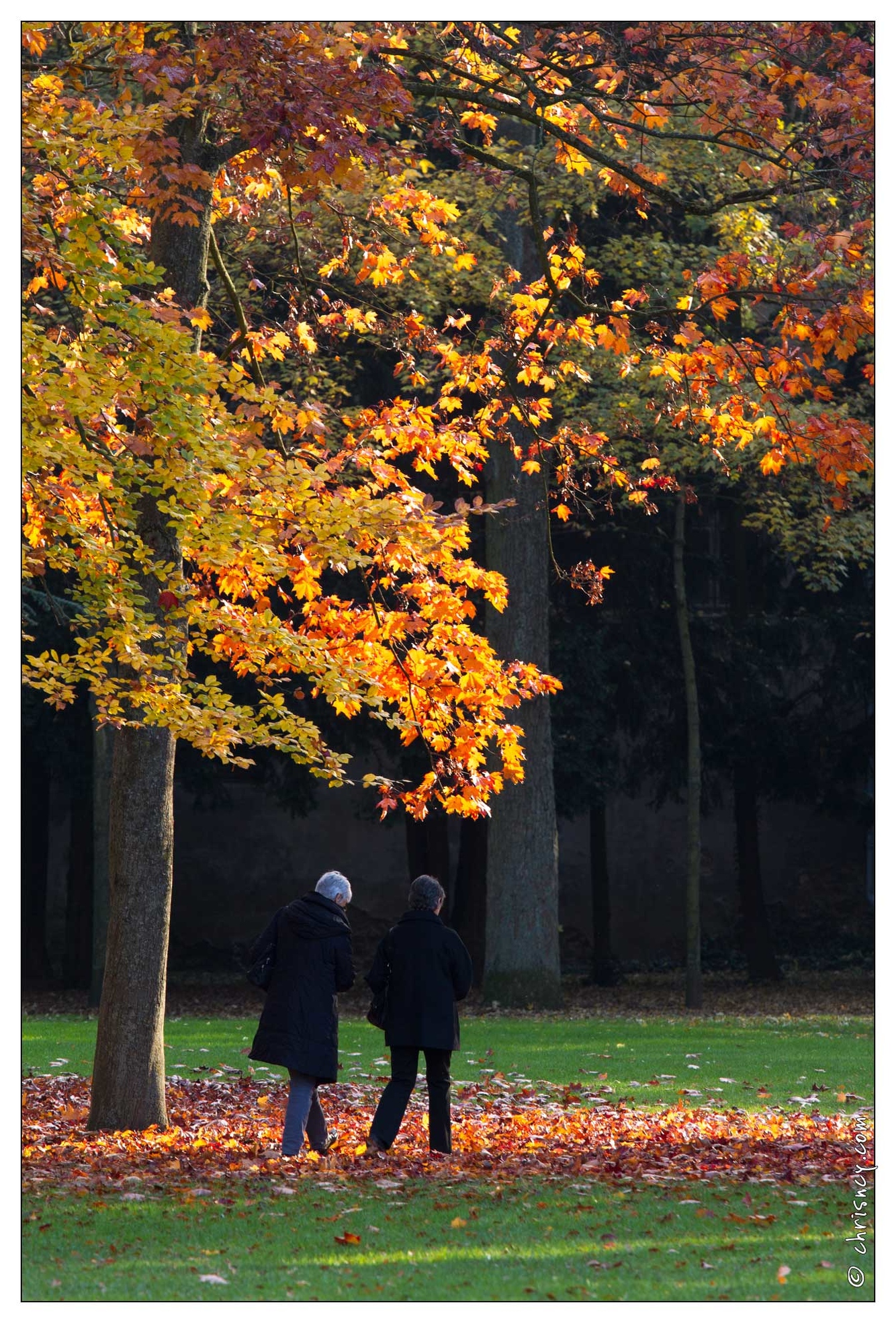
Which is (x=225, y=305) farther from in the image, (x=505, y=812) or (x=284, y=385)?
(x=505, y=812)

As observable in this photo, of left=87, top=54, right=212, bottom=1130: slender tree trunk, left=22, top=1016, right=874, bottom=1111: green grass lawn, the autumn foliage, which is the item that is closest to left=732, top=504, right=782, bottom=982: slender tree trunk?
left=22, top=1016, right=874, bottom=1111: green grass lawn

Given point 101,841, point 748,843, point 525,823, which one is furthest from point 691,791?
point 101,841

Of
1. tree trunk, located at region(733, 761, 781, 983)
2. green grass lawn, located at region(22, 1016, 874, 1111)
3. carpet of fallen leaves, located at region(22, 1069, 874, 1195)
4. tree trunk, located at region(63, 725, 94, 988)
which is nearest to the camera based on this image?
carpet of fallen leaves, located at region(22, 1069, 874, 1195)

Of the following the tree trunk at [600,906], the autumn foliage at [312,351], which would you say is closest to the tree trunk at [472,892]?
the tree trunk at [600,906]

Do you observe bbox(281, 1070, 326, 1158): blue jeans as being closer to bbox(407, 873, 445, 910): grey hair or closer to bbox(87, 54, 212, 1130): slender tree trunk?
bbox(407, 873, 445, 910): grey hair

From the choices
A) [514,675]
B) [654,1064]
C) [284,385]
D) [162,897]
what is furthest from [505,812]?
[162,897]

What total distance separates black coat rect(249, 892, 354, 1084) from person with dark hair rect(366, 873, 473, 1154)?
0.91 feet

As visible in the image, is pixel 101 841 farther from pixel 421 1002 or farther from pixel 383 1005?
pixel 421 1002

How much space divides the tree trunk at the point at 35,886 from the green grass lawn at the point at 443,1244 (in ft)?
55.7

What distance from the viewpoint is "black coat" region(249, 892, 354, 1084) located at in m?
8.03

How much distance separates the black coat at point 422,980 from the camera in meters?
8.29

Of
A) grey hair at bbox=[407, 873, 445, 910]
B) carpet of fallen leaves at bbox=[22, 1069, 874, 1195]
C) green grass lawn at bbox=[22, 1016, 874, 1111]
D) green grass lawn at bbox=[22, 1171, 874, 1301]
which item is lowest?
green grass lawn at bbox=[22, 1016, 874, 1111]

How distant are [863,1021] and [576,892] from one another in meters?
7.82

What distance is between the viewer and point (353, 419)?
11008 mm
